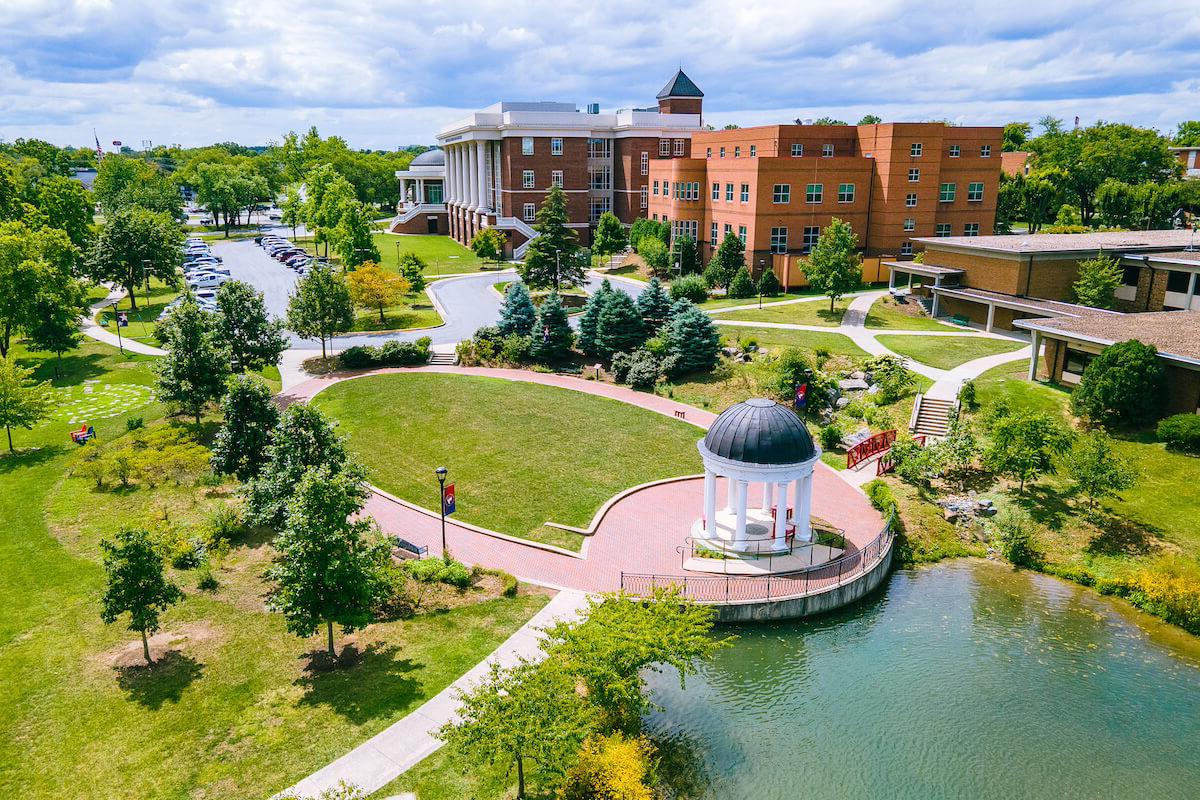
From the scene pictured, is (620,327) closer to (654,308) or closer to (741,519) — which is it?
(654,308)

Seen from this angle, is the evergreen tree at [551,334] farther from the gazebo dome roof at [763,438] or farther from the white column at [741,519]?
the white column at [741,519]

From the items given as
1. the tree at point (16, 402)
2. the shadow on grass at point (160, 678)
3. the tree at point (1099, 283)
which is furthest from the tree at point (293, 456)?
the tree at point (1099, 283)

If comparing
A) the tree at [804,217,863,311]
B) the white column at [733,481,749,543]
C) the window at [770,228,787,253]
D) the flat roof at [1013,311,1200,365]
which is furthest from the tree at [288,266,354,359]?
the flat roof at [1013,311,1200,365]

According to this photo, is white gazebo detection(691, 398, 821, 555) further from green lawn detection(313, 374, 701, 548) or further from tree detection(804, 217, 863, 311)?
tree detection(804, 217, 863, 311)

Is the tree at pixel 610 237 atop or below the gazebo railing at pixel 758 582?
atop

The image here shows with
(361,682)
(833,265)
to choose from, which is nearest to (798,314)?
(833,265)

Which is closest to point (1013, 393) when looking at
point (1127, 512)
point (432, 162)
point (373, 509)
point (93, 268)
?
point (1127, 512)
